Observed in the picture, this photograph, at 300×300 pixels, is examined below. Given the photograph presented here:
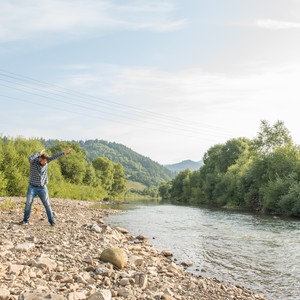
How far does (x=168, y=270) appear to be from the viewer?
11258 millimetres

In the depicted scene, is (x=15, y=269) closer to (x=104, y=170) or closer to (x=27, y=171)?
(x=27, y=171)

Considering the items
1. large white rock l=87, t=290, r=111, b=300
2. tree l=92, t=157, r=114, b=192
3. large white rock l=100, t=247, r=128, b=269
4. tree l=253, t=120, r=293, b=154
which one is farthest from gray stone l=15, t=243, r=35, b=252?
tree l=92, t=157, r=114, b=192

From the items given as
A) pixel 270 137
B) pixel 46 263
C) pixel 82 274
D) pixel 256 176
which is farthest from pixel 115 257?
pixel 270 137

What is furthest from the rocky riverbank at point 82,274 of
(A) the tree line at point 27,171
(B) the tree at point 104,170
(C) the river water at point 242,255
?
(B) the tree at point 104,170

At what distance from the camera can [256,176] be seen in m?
55.1

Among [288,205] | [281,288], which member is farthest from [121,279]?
[288,205]

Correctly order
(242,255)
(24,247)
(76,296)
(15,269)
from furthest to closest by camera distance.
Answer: (242,255)
(24,247)
(15,269)
(76,296)

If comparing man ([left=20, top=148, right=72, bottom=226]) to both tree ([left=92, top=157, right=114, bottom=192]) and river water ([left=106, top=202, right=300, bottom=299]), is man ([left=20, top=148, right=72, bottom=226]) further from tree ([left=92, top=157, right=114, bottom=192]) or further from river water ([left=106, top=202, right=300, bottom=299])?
tree ([left=92, top=157, right=114, bottom=192])

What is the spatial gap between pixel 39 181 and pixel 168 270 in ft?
21.5

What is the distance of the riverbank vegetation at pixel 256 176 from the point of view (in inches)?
1756

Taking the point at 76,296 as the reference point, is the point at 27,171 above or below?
above

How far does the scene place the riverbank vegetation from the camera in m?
44.6

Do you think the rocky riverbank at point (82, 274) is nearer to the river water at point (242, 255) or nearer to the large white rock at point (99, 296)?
the large white rock at point (99, 296)

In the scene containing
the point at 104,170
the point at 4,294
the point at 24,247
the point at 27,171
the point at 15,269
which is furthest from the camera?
the point at 104,170
